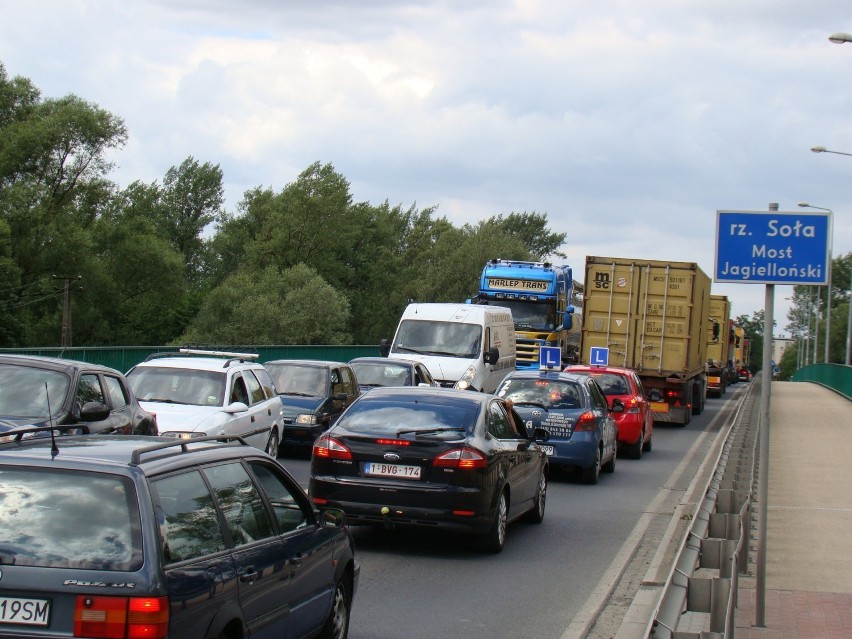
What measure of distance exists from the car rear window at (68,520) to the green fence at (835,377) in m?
46.7

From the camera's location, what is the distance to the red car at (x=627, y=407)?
21719 millimetres

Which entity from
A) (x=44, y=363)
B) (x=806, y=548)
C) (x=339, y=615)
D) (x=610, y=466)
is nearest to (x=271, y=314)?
(x=610, y=466)

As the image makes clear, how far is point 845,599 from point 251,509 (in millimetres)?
Result: 5486

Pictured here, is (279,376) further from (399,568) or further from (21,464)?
(21,464)

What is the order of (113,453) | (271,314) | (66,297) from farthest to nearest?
(271,314)
(66,297)
(113,453)

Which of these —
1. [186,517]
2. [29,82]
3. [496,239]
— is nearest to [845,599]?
[186,517]

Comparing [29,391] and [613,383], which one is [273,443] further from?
[613,383]

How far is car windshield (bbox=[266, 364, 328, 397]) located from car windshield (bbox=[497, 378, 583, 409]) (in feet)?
13.0

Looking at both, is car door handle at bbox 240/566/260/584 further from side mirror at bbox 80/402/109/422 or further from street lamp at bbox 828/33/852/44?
street lamp at bbox 828/33/852/44

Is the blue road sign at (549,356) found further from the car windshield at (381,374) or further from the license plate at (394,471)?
the license plate at (394,471)

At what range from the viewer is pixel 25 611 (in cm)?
457

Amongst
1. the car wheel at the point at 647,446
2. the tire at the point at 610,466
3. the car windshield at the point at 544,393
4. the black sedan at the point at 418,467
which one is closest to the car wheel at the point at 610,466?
the tire at the point at 610,466

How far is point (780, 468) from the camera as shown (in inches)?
806

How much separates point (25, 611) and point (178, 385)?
38.6 feet
